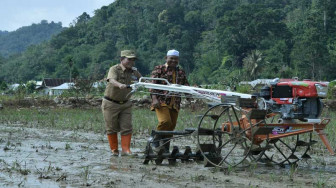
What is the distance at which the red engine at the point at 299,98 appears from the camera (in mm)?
6309

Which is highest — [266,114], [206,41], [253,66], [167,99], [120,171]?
[206,41]

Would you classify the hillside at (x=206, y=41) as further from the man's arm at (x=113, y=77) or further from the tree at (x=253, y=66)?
the man's arm at (x=113, y=77)

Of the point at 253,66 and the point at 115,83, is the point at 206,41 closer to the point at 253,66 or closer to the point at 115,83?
the point at 253,66

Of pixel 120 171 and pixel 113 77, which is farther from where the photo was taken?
pixel 113 77

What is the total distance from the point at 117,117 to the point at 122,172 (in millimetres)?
2002

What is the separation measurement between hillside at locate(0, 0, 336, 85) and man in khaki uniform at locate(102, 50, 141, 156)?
38.1 meters

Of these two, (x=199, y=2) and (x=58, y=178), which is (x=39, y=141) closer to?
(x=58, y=178)

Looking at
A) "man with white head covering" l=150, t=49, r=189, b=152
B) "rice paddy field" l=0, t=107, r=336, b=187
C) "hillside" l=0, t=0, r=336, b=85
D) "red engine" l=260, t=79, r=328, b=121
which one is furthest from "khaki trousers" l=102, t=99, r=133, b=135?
"hillside" l=0, t=0, r=336, b=85

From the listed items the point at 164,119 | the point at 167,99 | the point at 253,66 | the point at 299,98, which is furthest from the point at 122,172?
the point at 253,66

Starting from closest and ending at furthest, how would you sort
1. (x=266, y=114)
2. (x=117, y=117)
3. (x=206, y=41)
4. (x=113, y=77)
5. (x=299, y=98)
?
(x=266, y=114), (x=299, y=98), (x=113, y=77), (x=117, y=117), (x=206, y=41)

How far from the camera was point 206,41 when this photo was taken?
87.3 meters

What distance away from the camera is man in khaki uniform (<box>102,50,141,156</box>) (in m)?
7.84

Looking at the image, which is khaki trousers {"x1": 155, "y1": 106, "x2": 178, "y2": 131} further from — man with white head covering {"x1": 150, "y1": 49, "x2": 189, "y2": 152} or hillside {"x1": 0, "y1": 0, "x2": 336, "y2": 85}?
hillside {"x1": 0, "y1": 0, "x2": 336, "y2": 85}

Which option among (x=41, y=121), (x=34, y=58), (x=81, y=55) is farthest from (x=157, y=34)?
(x=41, y=121)
